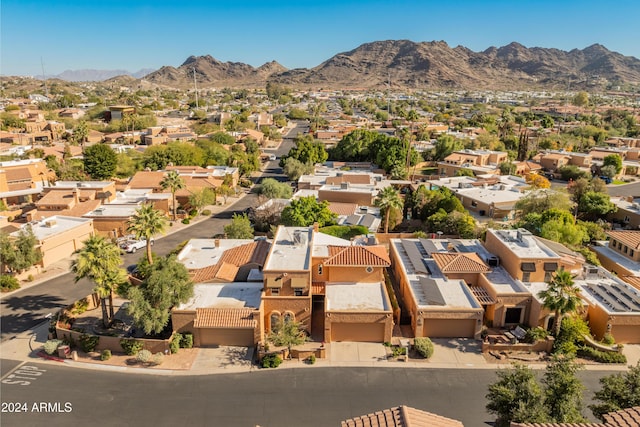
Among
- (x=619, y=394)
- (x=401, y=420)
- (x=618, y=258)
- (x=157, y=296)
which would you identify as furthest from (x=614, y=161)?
(x=401, y=420)

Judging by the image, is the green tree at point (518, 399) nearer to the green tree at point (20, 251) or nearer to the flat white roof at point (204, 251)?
the flat white roof at point (204, 251)

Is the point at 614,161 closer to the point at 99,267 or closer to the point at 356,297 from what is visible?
the point at 356,297

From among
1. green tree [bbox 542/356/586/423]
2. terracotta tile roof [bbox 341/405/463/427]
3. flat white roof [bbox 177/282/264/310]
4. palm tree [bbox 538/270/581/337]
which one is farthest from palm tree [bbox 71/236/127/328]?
palm tree [bbox 538/270/581/337]

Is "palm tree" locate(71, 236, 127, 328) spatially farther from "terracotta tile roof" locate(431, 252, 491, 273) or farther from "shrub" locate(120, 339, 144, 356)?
"terracotta tile roof" locate(431, 252, 491, 273)

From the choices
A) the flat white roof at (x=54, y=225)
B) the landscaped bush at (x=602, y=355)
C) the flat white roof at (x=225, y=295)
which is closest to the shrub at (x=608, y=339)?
the landscaped bush at (x=602, y=355)

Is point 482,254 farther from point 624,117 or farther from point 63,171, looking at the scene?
point 624,117
